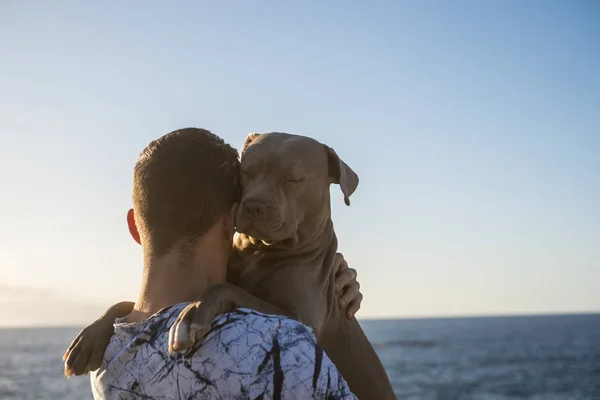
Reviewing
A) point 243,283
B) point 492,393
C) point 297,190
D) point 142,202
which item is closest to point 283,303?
point 243,283

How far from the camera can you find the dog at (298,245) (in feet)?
12.5

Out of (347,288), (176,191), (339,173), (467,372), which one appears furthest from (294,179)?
(467,372)

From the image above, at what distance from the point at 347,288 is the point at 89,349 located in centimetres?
144

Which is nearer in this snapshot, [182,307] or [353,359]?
[182,307]

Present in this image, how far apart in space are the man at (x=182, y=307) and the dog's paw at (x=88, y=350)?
0.13 m

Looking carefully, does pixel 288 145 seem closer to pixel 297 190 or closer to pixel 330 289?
pixel 297 190

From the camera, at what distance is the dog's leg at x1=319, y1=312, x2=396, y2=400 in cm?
399

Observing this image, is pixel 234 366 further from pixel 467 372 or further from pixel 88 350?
pixel 467 372

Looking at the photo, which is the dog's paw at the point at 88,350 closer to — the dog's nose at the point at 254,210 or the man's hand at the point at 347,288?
the dog's nose at the point at 254,210

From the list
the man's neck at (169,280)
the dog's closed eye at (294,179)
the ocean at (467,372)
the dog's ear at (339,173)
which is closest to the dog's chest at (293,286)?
the dog's closed eye at (294,179)

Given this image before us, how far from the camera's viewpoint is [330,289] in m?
4.04

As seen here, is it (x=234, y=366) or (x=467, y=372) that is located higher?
(x=234, y=366)

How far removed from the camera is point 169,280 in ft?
9.47

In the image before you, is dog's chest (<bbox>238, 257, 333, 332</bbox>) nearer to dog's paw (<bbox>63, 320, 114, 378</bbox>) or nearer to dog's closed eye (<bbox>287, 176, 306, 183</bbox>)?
dog's closed eye (<bbox>287, 176, 306, 183</bbox>)
